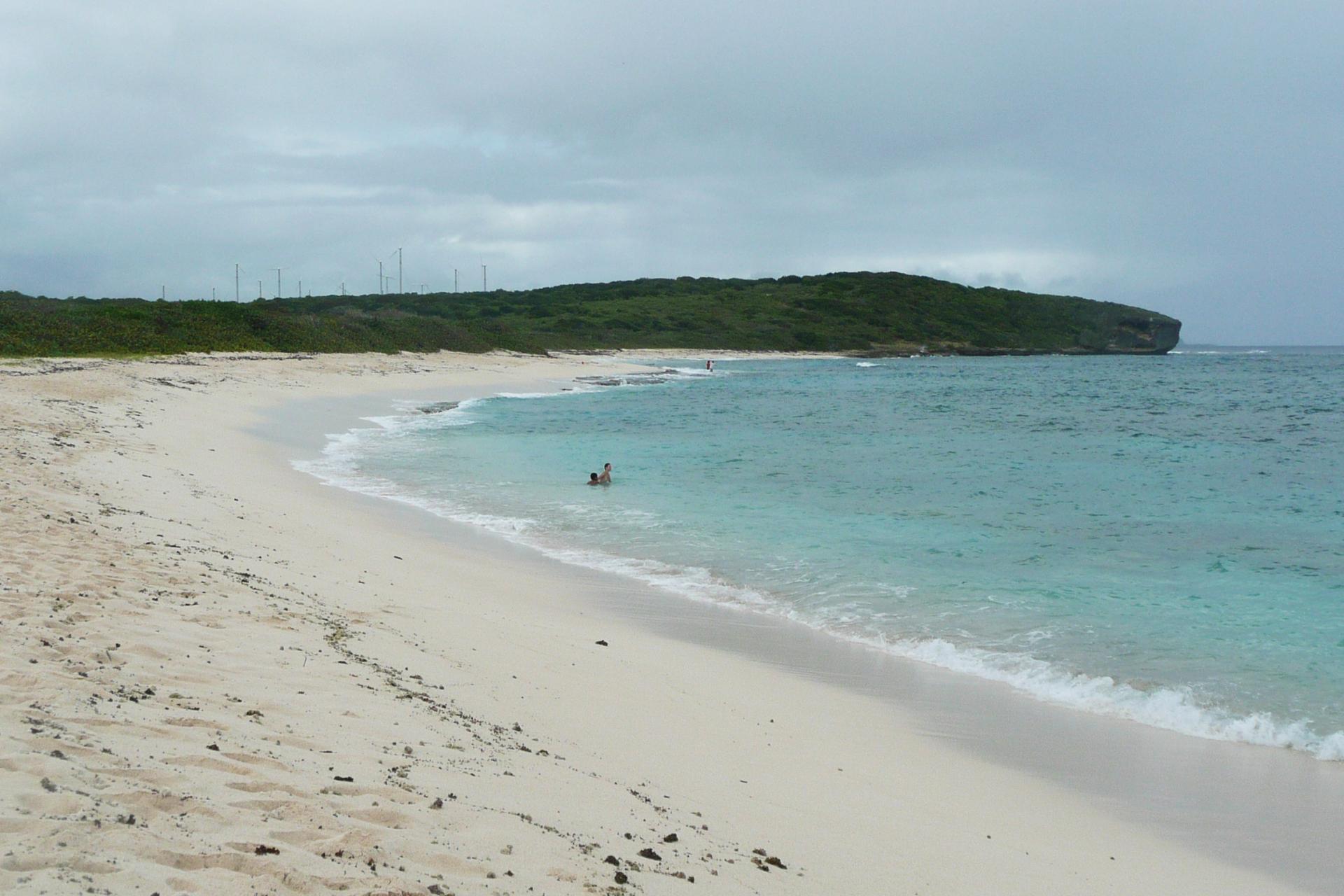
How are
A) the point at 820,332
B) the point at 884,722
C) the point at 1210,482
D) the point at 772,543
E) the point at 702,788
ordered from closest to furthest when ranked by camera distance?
the point at 702,788 → the point at 884,722 → the point at 772,543 → the point at 1210,482 → the point at 820,332

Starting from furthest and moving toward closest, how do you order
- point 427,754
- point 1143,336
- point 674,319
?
point 1143,336
point 674,319
point 427,754

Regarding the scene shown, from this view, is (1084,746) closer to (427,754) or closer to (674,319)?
(427,754)

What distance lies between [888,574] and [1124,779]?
607 centimetres

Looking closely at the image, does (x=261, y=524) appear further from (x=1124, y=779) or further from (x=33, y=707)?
(x=1124, y=779)

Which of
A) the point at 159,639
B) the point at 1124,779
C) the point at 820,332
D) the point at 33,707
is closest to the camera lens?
the point at 33,707

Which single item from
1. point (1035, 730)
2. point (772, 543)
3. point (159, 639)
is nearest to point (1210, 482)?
point (772, 543)

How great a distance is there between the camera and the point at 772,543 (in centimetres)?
1425

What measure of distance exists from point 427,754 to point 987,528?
42.3ft

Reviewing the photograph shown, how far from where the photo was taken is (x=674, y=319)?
127 m

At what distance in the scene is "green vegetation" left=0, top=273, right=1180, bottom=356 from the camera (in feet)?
171

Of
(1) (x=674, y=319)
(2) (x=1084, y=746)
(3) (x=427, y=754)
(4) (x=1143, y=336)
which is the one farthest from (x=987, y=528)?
(4) (x=1143, y=336)

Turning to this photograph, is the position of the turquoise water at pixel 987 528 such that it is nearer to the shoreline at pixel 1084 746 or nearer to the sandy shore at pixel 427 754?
the shoreline at pixel 1084 746

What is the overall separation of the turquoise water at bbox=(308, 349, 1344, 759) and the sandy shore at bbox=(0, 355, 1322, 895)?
2.48 meters

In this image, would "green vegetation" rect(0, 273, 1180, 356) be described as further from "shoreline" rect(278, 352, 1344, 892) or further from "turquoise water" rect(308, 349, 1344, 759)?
"shoreline" rect(278, 352, 1344, 892)
